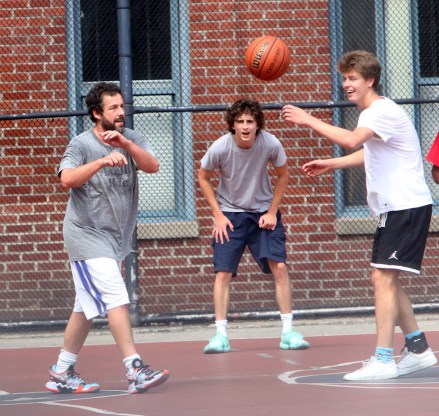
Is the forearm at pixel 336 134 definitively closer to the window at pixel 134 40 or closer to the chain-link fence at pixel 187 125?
the chain-link fence at pixel 187 125

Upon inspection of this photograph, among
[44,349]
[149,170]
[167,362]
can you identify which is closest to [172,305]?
[44,349]

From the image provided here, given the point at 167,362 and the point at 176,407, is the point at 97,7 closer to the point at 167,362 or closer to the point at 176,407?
the point at 167,362

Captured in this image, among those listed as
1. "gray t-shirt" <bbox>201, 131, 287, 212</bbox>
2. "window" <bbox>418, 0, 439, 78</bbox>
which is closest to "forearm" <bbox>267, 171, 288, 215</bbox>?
"gray t-shirt" <bbox>201, 131, 287, 212</bbox>

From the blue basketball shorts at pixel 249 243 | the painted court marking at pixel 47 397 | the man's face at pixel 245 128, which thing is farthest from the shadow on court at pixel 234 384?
the man's face at pixel 245 128

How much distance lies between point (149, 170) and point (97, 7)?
14.6 ft

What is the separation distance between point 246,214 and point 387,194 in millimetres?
2240

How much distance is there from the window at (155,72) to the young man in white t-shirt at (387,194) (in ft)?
13.5

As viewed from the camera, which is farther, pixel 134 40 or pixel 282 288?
pixel 134 40

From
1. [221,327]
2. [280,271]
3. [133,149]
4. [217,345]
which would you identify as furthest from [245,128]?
[133,149]

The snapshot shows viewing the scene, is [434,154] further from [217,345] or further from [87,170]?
[217,345]

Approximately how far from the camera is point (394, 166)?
7.39 metres

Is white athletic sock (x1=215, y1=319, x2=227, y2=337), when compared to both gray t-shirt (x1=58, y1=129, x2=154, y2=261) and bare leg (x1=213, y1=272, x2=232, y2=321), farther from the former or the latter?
gray t-shirt (x1=58, y1=129, x2=154, y2=261)

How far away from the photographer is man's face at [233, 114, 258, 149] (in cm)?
918

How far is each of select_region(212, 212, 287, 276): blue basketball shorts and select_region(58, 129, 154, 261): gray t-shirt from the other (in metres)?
2.05
